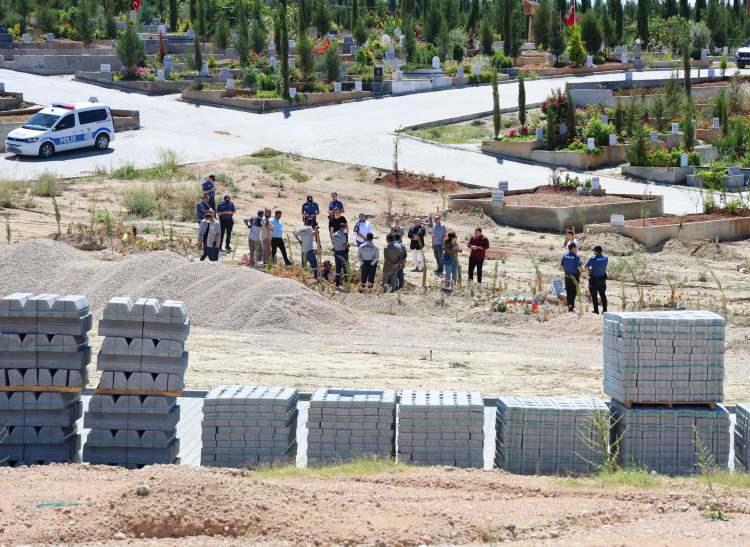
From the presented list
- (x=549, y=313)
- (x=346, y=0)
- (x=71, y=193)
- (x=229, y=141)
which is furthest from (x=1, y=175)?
(x=346, y=0)

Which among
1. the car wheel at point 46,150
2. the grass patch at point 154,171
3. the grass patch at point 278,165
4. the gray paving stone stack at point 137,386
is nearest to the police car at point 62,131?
the car wheel at point 46,150

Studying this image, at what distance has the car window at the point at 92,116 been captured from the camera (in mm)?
36281

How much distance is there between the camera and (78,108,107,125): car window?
3628cm

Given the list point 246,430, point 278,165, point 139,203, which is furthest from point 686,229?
point 246,430

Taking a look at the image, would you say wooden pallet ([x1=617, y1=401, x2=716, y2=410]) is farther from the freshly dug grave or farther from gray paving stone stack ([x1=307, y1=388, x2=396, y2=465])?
the freshly dug grave

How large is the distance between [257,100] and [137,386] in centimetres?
3242

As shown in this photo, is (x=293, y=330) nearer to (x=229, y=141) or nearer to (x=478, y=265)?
(x=478, y=265)

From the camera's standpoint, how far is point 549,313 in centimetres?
2148

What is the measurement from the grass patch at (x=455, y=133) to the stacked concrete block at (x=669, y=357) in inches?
1114

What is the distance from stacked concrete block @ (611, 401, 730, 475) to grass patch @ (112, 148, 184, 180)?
21.9 m

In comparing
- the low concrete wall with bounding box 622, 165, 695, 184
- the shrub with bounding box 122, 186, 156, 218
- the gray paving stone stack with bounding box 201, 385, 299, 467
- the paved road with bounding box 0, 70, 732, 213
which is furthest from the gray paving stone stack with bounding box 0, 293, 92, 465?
the low concrete wall with bounding box 622, 165, 695, 184

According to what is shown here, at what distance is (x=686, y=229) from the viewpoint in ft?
96.9

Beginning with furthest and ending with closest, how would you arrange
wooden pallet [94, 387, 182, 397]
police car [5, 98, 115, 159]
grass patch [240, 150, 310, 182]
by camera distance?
police car [5, 98, 115, 159], grass patch [240, 150, 310, 182], wooden pallet [94, 387, 182, 397]

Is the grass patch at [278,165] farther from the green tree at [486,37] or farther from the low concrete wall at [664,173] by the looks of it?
the green tree at [486,37]
